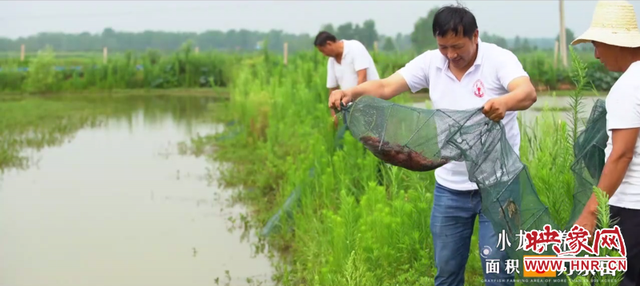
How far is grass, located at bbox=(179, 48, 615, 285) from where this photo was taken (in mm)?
4086

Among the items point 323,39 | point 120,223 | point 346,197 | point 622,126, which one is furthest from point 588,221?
point 120,223

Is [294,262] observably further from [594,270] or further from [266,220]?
[594,270]

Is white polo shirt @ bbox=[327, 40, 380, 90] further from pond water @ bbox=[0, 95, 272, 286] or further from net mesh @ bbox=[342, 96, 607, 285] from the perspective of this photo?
net mesh @ bbox=[342, 96, 607, 285]

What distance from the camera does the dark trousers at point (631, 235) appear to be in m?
2.67

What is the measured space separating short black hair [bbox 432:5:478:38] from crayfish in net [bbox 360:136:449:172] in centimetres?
46

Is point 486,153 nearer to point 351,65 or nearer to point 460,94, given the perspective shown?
point 460,94

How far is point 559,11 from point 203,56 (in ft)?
32.9

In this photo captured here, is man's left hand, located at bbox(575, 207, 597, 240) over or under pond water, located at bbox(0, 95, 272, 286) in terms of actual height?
over

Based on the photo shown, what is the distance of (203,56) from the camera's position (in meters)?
22.2

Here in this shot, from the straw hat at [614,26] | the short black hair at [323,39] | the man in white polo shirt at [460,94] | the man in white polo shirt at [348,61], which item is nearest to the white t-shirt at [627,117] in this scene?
the straw hat at [614,26]

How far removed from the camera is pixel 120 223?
700cm

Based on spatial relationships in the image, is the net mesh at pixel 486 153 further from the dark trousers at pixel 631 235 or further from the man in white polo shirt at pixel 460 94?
the dark trousers at pixel 631 235

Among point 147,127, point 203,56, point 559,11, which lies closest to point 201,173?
point 147,127

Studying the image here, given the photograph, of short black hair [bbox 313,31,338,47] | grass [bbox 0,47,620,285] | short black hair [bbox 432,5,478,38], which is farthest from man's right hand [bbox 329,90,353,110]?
short black hair [bbox 313,31,338,47]
